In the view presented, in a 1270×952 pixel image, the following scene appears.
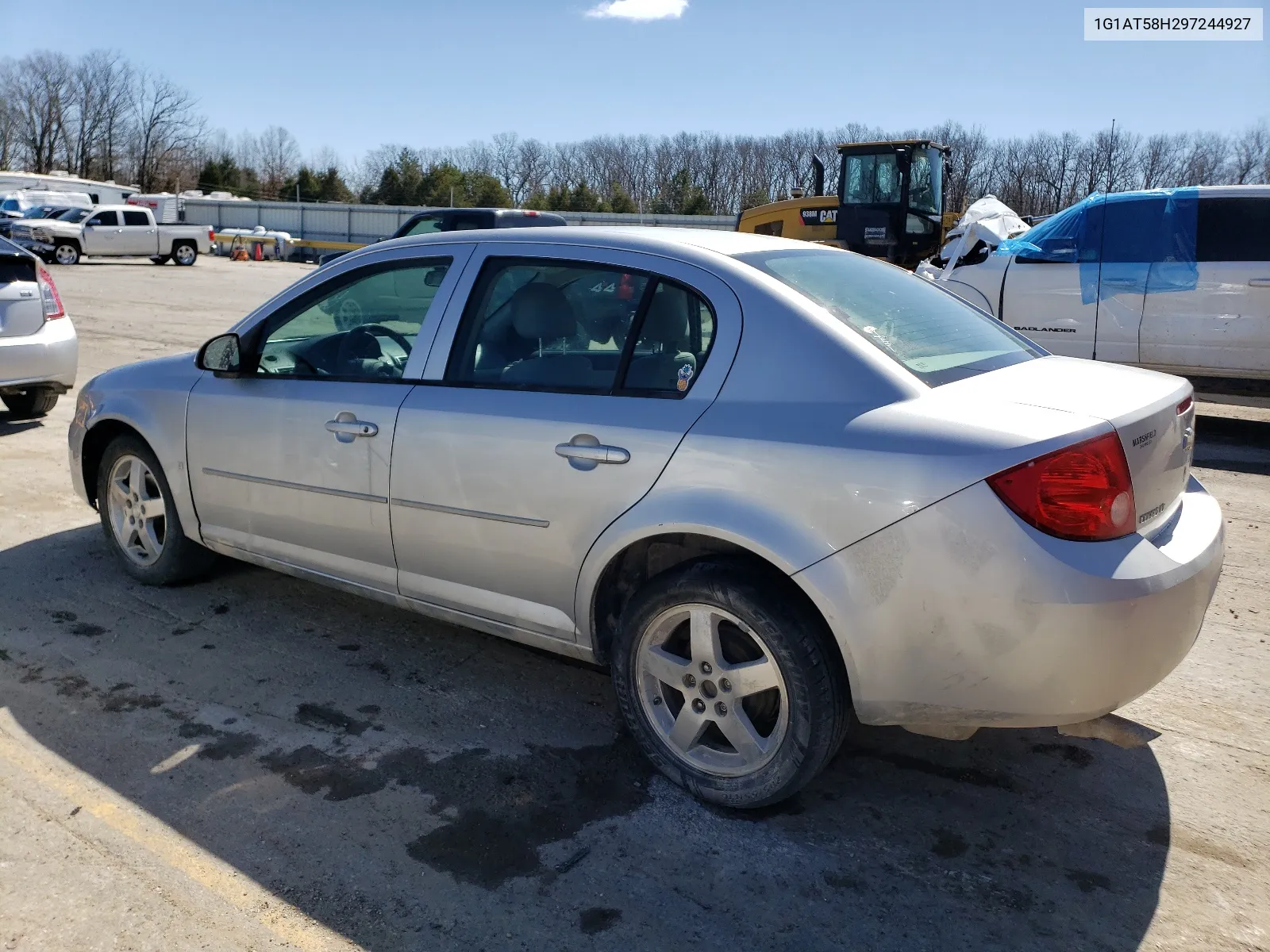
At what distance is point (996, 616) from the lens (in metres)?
2.62

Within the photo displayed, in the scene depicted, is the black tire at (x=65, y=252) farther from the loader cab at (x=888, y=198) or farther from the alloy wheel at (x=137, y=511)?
the alloy wheel at (x=137, y=511)

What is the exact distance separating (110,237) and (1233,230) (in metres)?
34.0

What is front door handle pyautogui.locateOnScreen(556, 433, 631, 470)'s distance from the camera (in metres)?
3.13

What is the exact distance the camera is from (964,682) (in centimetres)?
271

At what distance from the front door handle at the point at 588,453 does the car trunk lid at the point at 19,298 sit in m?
6.35

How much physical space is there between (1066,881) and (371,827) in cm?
190

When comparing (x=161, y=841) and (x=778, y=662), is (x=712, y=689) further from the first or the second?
(x=161, y=841)

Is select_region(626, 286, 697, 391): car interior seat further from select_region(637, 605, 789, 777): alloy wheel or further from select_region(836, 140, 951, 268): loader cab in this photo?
select_region(836, 140, 951, 268): loader cab

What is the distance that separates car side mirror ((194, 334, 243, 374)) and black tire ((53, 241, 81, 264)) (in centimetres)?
3315

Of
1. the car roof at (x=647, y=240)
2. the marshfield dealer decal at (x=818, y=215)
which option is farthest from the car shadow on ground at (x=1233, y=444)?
the marshfield dealer decal at (x=818, y=215)

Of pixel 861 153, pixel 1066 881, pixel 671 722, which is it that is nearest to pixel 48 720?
pixel 671 722

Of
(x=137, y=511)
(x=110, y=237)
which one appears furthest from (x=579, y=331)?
(x=110, y=237)

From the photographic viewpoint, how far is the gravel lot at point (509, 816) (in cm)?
259

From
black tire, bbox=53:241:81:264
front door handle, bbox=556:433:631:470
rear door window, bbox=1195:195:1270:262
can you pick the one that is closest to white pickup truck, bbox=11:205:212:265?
black tire, bbox=53:241:81:264
